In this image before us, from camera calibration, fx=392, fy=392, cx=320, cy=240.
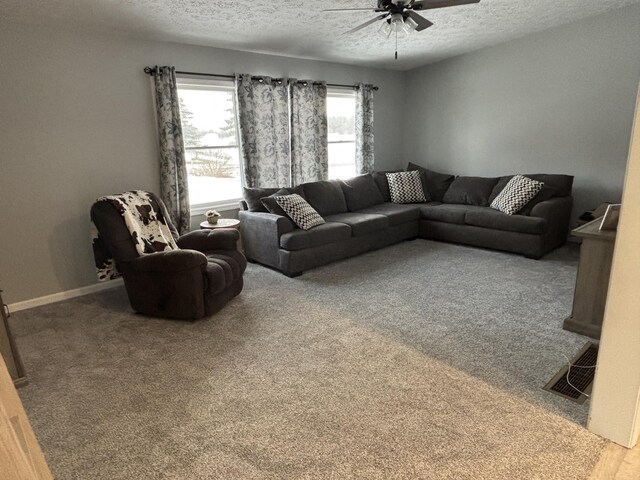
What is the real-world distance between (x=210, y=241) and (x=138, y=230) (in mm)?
601

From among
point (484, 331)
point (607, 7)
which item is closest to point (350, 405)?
point (484, 331)

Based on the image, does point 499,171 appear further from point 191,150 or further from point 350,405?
point 350,405

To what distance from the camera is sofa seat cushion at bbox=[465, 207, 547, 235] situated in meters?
4.32

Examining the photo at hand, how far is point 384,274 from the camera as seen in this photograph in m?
4.06

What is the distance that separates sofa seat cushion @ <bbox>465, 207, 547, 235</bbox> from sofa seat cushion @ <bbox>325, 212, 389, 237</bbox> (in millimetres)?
1075

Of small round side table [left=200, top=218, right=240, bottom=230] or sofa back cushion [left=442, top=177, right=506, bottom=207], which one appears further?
sofa back cushion [left=442, top=177, right=506, bottom=207]

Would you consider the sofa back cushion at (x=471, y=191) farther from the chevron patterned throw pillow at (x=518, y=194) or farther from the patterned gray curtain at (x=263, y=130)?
the patterned gray curtain at (x=263, y=130)

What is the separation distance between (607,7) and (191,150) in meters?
4.89

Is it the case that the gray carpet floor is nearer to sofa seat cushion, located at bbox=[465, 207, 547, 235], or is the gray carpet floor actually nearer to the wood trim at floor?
the wood trim at floor

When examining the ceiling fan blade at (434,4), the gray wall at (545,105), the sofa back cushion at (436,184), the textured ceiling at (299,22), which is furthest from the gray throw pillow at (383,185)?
the ceiling fan blade at (434,4)

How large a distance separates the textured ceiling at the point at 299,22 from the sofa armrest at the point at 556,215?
2.09m

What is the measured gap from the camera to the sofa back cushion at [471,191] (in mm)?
5223

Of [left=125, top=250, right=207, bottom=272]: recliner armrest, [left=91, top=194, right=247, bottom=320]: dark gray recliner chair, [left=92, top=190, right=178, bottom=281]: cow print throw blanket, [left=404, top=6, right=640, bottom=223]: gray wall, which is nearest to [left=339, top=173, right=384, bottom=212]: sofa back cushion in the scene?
[left=404, top=6, right=640, bottom=223]: gray wall

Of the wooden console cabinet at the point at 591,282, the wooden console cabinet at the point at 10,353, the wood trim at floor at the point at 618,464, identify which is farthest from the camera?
the wooden console cabinet at the point at 591,282
